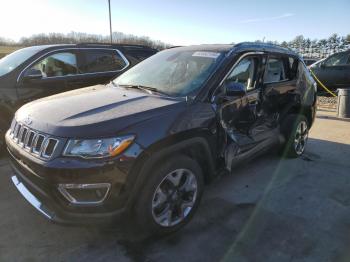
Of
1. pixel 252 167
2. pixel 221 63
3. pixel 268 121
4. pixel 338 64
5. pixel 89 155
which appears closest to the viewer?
pixel 89 155

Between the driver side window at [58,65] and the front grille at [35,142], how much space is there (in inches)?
95.3

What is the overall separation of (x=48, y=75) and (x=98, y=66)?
3.17 ft

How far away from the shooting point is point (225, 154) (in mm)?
3406

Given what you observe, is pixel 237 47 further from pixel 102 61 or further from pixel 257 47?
pixel 102 61

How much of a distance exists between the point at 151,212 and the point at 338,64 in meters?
11.5

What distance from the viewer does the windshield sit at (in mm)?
5023

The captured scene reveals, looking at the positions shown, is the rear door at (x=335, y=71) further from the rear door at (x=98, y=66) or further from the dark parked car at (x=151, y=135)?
the rear door at (x=98, y=66)

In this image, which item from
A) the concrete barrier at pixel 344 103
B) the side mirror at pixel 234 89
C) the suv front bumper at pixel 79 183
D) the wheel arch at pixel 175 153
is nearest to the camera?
the suv front bumper at pixel 79 183

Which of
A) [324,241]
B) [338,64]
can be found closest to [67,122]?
[324,241]

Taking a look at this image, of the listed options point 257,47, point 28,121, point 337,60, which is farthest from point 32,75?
point 337,60

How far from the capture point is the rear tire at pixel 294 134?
4691mm

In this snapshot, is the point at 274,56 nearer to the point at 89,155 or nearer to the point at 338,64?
the point at 89,155

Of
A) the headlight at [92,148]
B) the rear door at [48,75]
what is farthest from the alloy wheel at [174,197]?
the rear door at [48,75]

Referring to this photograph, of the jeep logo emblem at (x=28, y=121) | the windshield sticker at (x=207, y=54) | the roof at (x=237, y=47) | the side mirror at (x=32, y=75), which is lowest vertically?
the jeep logo emblem at (x=28, y=121)
